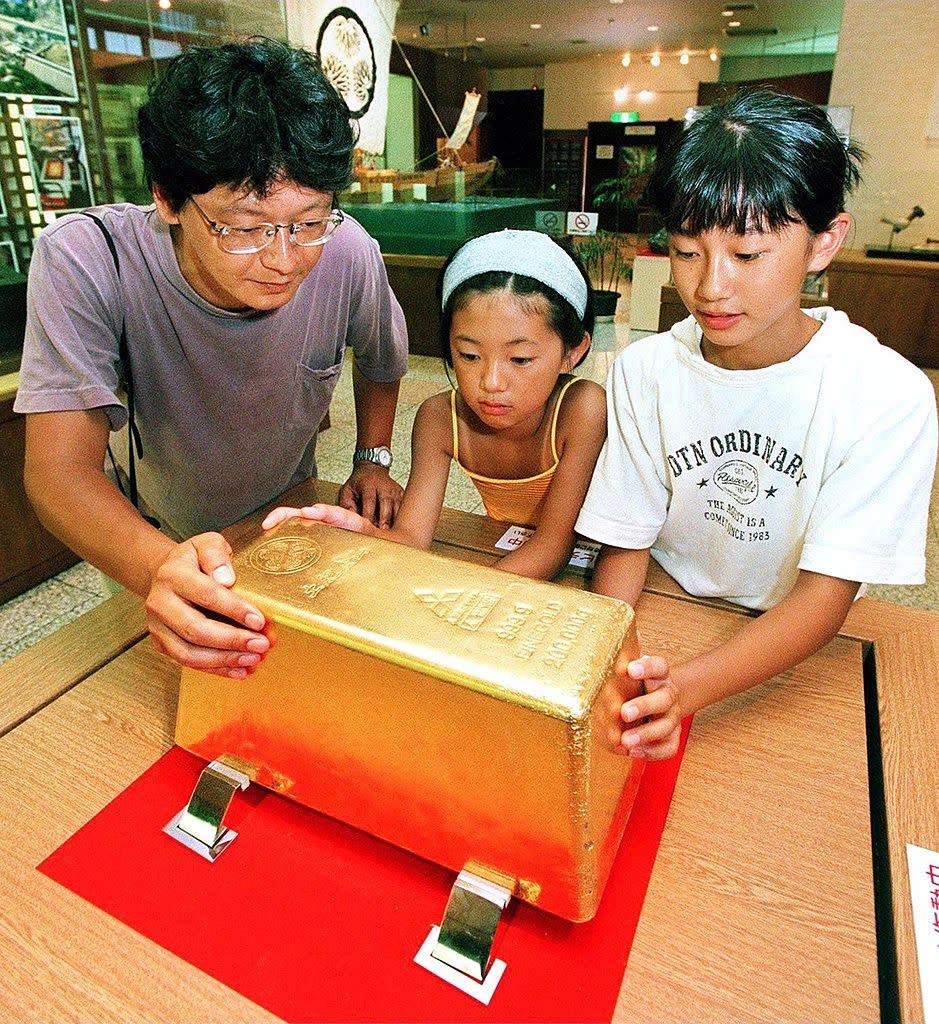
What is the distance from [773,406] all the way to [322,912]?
0.79 metres

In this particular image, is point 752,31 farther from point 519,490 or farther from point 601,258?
point 519,490

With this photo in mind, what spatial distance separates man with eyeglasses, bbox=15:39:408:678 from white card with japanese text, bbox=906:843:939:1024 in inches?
24.0

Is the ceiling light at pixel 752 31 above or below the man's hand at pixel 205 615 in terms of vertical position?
above

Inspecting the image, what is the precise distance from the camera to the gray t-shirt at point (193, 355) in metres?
1.07

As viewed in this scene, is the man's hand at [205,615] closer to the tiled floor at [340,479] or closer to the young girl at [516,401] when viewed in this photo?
the young girl at [516,401]

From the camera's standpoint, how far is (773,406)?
979 millimetres

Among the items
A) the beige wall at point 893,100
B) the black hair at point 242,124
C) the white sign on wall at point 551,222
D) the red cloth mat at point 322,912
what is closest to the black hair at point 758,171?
the black hair at point 242,124

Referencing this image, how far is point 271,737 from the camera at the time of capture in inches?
28.4

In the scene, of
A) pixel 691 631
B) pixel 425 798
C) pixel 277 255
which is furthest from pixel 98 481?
pixel 691 631

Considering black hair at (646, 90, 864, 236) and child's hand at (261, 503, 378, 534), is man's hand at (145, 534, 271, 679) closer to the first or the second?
child's hand at (261, 503, 378, 534)

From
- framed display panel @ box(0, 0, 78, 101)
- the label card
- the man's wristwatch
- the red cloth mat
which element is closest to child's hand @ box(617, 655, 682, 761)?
the red cloth mat

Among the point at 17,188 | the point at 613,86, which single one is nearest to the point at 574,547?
the point at 17,188

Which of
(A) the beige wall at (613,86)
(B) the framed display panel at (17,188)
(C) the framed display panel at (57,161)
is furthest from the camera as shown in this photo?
(A) the beige wall at (613,86)

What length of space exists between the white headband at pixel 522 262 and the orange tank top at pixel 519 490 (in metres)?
0.19
